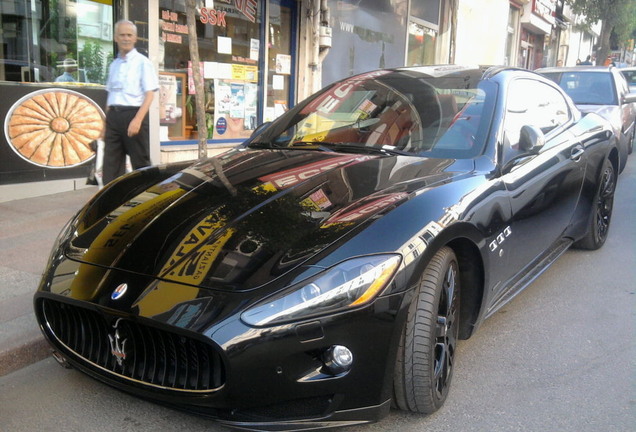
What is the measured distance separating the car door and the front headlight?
1.14 m

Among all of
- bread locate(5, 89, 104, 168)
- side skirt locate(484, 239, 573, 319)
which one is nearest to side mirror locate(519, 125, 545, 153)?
side skirt locate(484, 239, 573, 319)

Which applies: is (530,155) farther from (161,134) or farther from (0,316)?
(161,134)

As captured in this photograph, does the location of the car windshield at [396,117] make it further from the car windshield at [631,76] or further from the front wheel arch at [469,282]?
the car windshield at [631,76]

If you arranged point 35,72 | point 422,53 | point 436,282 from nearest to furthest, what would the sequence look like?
point 436,282 < point 35,72 < point 422,53

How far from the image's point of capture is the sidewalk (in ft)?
10.6

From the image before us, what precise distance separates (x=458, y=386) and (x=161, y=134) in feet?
20.4

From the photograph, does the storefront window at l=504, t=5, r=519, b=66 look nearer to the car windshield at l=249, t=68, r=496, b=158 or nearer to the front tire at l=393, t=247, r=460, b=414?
the car windshield at l=249, t=68, r=496, b=158

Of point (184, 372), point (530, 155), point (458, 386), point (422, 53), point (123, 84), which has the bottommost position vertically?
point (458, 386)

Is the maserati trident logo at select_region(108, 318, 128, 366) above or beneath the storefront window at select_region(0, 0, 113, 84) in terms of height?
beneath

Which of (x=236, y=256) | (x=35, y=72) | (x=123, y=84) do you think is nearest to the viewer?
(x=236, y=256)

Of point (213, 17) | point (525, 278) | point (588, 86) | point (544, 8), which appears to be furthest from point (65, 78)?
point (544, 8)

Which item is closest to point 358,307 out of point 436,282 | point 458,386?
point 436,282

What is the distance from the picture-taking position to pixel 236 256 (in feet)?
7.75

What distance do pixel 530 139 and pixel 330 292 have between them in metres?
1.85
